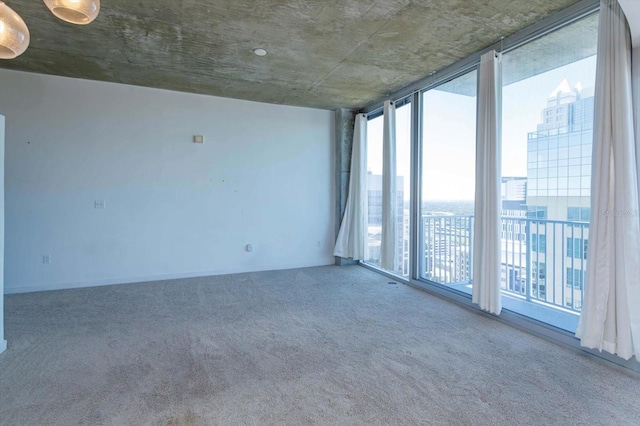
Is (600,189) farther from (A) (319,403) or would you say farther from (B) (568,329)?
(A) (319,403)

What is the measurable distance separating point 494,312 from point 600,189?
147cm

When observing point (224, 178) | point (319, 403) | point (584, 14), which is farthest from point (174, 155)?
point (584, 14)

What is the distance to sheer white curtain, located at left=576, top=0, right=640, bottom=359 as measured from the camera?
225cm

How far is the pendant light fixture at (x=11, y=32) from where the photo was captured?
4.87 feet

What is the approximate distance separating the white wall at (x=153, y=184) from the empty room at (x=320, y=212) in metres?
0.03

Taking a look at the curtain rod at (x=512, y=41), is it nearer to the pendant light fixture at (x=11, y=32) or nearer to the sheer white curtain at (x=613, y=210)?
the sheer white curtain at (x=613, y=210)

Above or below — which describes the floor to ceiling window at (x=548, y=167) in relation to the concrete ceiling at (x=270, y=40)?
below

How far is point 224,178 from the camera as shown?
5.32m

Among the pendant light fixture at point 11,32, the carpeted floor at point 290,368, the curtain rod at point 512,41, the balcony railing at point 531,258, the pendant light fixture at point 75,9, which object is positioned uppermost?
the curtain rod at point 512,41

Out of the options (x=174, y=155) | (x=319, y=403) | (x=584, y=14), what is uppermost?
(x=584, y=14)

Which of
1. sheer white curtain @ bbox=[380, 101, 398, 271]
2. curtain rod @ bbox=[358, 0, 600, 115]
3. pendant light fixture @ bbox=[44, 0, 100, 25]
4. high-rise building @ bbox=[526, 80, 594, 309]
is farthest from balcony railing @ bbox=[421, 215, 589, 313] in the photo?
pendant light fixture @ bbox=[44, 0, 100, 25]

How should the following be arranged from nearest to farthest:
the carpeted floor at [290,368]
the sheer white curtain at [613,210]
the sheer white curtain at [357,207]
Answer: the carpeted floor at [290,368] < the sheer white curtain at [613,210] < the sheer white curtain at [357,207]

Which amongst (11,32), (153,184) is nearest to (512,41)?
(11,32)

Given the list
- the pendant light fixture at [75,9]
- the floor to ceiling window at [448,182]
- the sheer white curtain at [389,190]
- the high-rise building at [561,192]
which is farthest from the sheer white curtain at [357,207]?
the pendant light fixture at [75,9]
